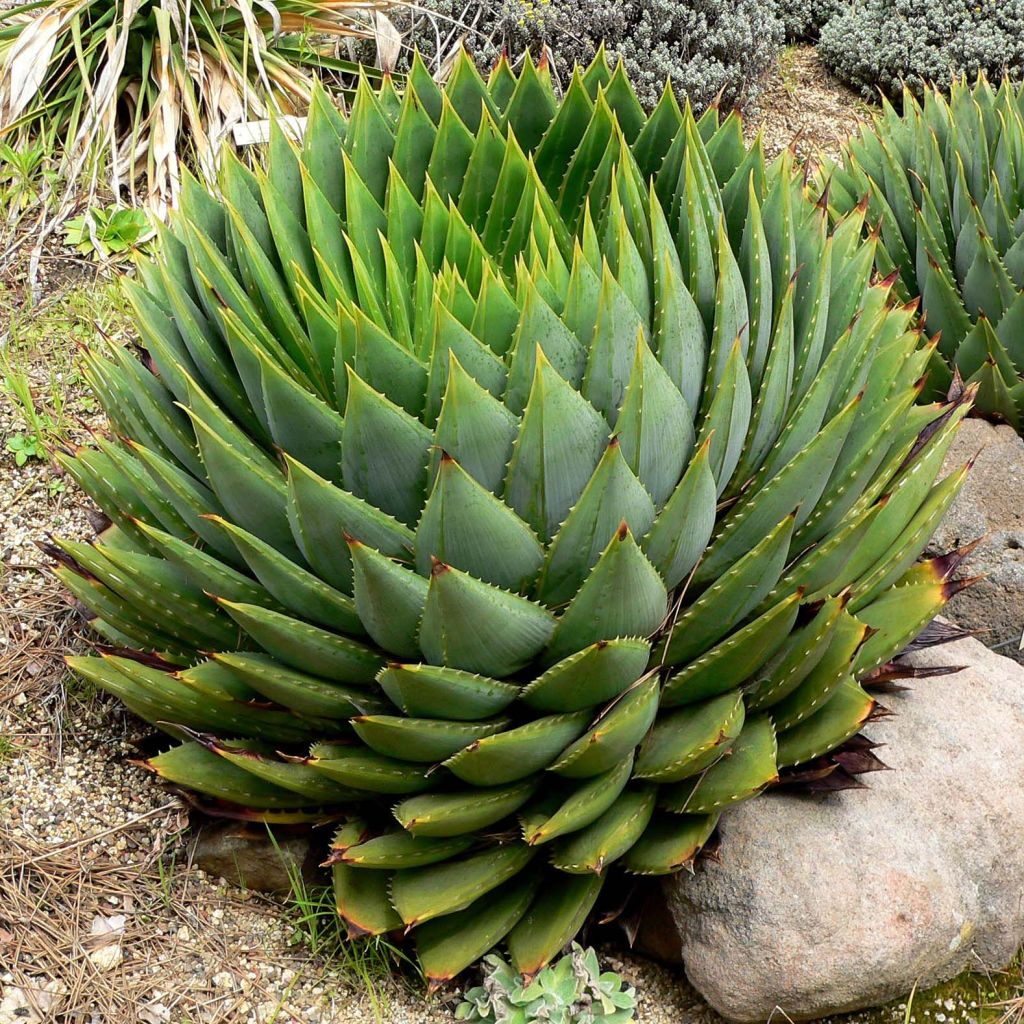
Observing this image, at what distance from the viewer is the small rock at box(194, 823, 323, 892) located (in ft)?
7.63

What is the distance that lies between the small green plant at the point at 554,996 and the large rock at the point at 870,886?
176mm

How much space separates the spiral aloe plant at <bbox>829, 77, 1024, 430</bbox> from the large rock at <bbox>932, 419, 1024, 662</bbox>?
159 mm

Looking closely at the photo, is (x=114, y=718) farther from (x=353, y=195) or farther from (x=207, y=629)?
(x=353, y=195)

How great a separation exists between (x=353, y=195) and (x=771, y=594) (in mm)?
Answer: 1202

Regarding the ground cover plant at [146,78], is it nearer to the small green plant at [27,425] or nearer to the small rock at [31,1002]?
the small green plant at [27,425]

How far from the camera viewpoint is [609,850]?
6.40ft

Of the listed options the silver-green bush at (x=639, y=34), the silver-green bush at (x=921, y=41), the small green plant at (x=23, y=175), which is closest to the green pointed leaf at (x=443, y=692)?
the small green plant at (x=23, y=175)

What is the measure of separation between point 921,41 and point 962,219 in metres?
2.82

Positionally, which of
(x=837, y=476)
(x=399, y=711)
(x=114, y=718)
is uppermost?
(x=837, y=476)

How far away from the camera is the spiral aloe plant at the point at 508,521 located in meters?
1.91

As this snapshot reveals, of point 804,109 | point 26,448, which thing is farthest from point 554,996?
point 804,109

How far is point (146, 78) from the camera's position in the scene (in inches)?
184

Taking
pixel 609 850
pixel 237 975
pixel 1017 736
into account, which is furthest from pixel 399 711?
pixel 1017 736

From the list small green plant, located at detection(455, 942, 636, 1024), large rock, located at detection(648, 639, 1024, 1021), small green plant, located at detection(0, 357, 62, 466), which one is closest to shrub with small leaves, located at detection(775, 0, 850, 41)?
small green plant, located at detection(0, 357, 62, 466)
